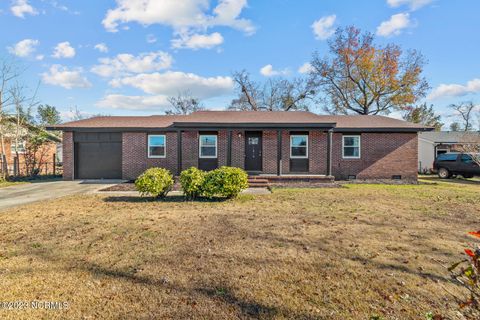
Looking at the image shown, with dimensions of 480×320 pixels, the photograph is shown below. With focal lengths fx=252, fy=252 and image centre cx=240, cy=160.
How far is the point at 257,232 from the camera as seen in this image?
16.8ft

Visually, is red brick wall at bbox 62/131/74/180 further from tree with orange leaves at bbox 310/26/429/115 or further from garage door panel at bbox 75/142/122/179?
tree with orange leaves at bbox 310/26/429/115

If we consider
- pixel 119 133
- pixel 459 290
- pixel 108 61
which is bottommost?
pixel 459 290

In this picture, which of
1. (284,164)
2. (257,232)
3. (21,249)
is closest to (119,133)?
(284,164)

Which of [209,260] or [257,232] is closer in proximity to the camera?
[209,260]

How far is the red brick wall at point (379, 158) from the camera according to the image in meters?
14.6

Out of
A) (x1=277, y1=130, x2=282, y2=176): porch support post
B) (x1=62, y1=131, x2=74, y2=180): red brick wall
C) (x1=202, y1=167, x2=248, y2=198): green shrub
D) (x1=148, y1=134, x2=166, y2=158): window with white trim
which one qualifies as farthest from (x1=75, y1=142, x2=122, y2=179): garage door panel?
(x1=277, y1=130, x2=282, y2=176): porch support post

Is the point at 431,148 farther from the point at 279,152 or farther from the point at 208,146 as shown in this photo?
the point at 208,146

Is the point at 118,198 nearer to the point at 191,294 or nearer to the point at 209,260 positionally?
the point at 209,260

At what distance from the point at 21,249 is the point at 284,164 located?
12008 millimetres

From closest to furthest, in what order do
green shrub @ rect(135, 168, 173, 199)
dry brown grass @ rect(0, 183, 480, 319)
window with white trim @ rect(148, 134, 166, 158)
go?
dry brown grass @ rect(0, 183, 480, 319)
green shrub @ rect(135, 168, 173, 199)
window with white trim @ rect(148, 134, 166, 158)

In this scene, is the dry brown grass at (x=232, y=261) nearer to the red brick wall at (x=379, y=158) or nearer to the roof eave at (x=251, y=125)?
the roof eave at (x=251, y=125)

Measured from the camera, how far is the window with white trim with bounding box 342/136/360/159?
576 inches

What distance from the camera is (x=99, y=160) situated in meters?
14.6

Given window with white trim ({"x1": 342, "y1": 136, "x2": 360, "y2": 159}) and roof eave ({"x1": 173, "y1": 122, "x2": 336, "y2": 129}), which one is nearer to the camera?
roof eave ({"x1": 173, "y1": 122, "x2": 336, "y2": 129})
